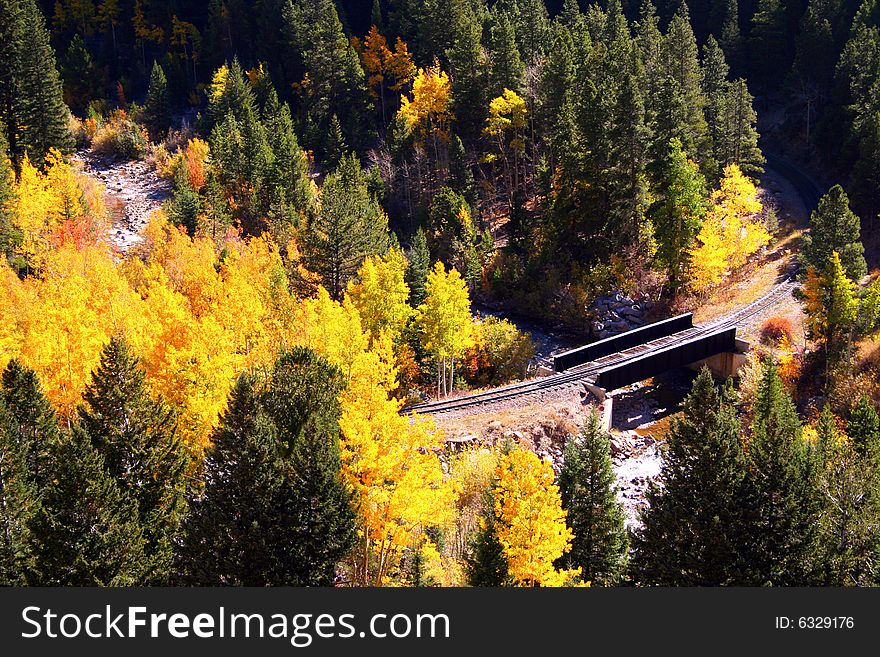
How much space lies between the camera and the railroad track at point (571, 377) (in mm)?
48000

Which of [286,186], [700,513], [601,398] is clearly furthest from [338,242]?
[700,513]

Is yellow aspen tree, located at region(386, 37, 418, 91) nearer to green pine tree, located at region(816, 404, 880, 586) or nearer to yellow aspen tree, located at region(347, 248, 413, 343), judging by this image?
yellow aspen tree, located at region(347, 248, 413, 343)

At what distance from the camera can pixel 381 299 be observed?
51750 millimetres

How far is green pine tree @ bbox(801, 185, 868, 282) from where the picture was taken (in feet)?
166

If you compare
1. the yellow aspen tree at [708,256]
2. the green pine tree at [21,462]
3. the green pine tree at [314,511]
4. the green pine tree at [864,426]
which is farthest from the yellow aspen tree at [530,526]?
the yellow aspen tree at [708,256]

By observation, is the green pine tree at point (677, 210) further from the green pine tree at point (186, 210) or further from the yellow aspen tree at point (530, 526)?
the yellow aspen tree at point (530, 526)

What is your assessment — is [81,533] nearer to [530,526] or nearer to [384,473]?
[384,473]

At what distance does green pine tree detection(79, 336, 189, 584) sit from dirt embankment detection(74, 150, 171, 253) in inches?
1559

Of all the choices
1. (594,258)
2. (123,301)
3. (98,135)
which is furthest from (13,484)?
(98,135)

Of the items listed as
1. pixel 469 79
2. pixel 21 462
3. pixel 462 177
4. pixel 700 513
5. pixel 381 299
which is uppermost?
pixel 469 79

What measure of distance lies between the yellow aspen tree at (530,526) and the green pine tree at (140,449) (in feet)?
38.1

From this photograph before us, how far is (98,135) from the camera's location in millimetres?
89438

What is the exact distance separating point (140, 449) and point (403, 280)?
Answer: 97.3 feet

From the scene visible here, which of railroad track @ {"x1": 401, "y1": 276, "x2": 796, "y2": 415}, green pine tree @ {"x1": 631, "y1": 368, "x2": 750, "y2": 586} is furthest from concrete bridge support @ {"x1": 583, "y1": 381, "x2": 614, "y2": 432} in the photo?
green pine tree @ {"x1": 631, "y1": 368, "x2": 750, "y2": 586}
